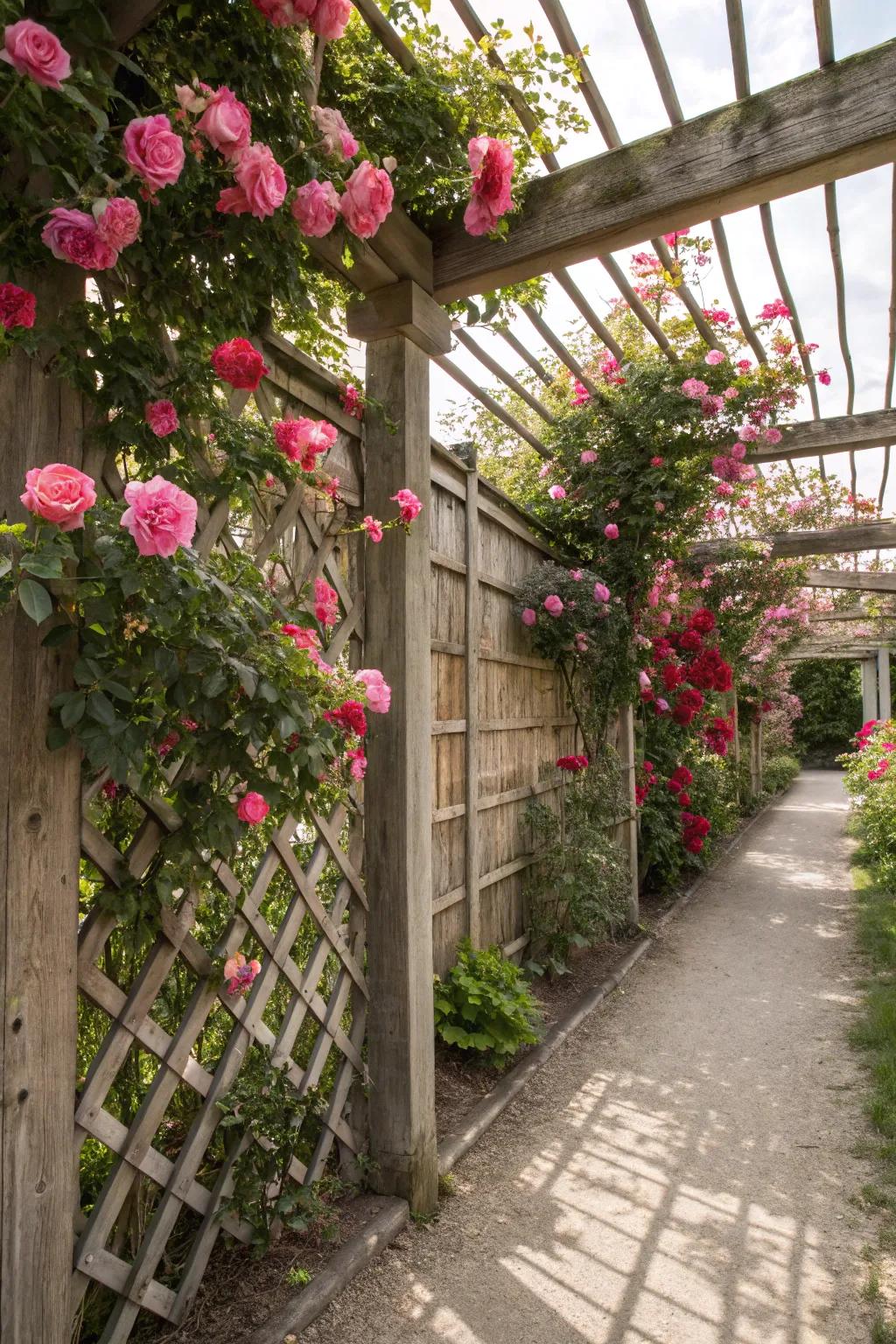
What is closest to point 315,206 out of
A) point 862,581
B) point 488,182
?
point 488,182

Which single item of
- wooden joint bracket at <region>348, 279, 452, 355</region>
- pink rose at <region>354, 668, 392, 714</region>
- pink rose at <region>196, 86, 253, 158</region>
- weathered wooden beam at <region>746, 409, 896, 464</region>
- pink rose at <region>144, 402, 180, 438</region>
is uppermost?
weathered wooden beam at <region>746, 409, 896, 464</region>

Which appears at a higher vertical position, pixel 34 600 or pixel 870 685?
pixel 870 685

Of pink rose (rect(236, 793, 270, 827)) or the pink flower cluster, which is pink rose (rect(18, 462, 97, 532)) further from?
the pink flower cluster

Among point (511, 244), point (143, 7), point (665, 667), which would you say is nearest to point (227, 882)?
point (143, 7)

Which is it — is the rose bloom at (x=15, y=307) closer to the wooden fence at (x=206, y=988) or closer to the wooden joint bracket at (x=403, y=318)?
the wooden fence at (x=206, y=988)

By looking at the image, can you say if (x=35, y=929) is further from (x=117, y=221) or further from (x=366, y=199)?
(x=366, y=199)

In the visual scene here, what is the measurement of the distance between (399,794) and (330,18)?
177 cm

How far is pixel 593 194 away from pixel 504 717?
229 cm

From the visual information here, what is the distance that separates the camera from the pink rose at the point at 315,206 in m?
1.70

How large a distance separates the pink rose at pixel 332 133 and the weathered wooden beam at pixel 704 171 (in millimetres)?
721

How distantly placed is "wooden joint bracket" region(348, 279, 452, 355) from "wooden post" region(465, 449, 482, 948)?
1088 mm

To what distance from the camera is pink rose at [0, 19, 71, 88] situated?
1.13 m

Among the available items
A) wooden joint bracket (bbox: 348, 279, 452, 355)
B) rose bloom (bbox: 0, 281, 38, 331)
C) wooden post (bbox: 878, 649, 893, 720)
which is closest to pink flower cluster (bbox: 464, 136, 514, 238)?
wooden joint bracket (bbox: 348, 279, 452, 355)

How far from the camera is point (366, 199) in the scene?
179cm
